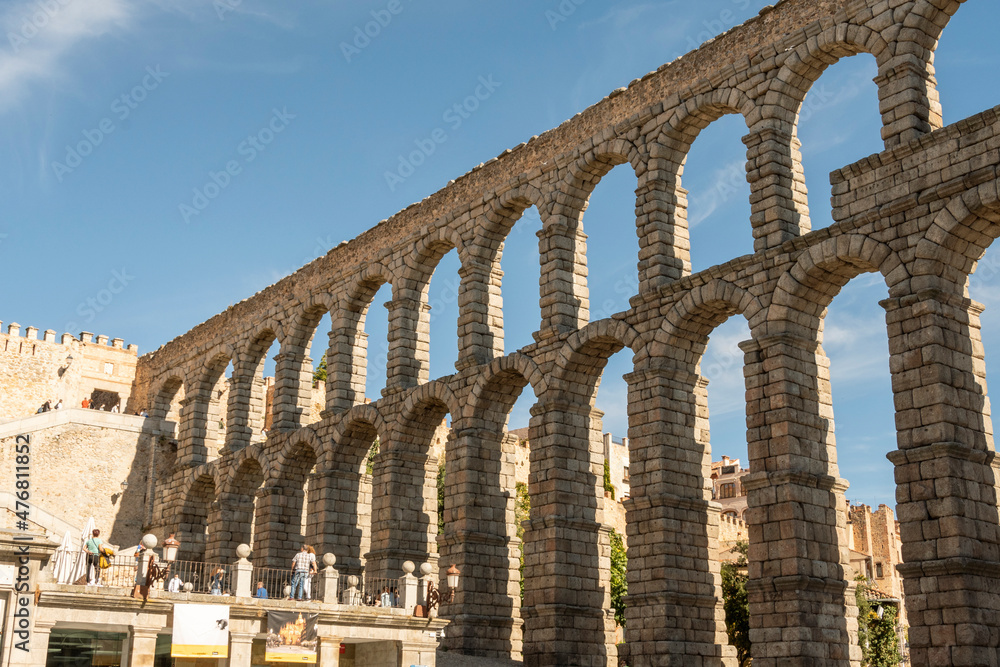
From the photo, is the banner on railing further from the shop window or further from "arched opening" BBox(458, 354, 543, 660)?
"arched opening" BBox(458, 354, 543, 660)

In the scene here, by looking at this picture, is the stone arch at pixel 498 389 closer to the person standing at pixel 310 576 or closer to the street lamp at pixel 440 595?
the street lamp at pixel 440 595

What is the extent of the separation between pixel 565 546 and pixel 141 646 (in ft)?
29.8

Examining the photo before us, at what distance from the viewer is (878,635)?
40.3m

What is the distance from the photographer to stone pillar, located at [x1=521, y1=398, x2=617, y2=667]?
954 inches

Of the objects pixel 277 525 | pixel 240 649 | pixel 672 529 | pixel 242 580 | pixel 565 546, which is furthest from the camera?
pixel 277 525

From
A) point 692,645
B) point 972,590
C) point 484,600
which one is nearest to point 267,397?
point 484,600

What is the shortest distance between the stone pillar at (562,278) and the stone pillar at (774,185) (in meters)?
5.41

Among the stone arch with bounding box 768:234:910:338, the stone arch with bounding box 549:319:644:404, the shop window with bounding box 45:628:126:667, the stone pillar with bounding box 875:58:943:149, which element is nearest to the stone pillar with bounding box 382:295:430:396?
the stone arch with bounding box 549:319:644:404

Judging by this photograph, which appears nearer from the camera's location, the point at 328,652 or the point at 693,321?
the point at 328,652

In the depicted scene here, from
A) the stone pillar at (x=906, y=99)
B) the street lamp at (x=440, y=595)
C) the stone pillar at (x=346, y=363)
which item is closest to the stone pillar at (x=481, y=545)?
the street lamp at (x=440, y=595)

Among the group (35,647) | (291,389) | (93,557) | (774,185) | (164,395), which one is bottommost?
(35,647)

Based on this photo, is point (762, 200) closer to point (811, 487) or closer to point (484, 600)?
point (811, 487)

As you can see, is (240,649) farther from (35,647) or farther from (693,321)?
(693,321)

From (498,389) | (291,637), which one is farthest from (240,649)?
(498,389)
